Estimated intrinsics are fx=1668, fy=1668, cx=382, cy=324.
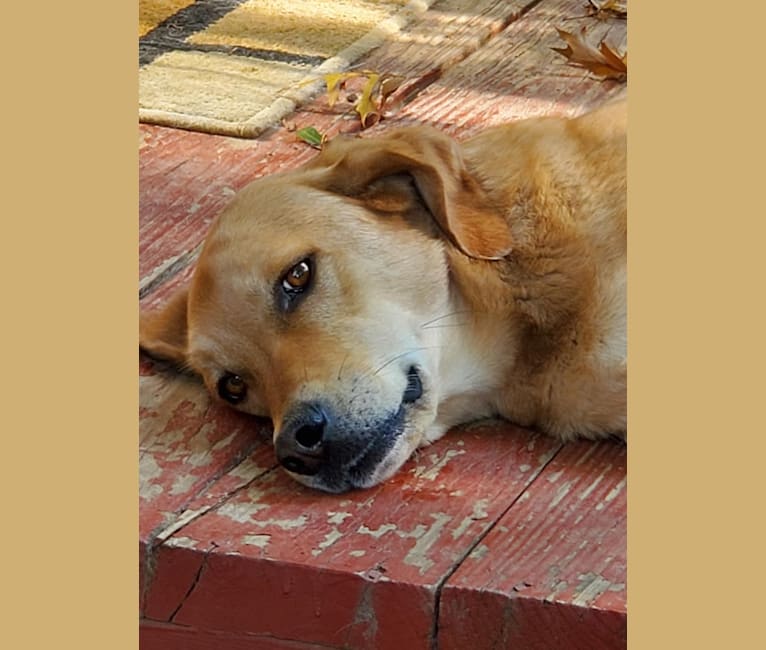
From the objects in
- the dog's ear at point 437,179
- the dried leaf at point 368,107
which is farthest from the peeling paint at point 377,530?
the dried leaf at point 368,107

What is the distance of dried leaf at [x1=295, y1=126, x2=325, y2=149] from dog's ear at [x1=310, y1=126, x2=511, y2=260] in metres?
1.40

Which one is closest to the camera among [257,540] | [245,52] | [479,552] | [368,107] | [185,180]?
[479,552]

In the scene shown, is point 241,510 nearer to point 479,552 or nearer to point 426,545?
point 426,545

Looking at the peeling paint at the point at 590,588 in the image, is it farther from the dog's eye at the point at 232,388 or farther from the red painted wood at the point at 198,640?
the dog's eye at the point at 232,388

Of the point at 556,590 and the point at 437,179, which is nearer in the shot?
the point at 556,590

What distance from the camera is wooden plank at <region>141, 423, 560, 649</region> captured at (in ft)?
9.95

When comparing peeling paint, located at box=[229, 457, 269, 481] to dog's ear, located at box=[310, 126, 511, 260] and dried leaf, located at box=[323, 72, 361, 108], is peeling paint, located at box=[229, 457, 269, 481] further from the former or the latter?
dried leaf, located at box=[323, 72, 361, 108]

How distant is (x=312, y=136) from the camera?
16.9 ft

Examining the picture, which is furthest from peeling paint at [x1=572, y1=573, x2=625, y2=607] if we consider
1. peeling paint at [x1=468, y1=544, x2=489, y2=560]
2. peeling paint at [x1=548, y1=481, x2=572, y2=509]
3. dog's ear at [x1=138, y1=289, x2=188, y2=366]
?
dog's ear at [x1=138, y1=289, x2=188, y2=366]

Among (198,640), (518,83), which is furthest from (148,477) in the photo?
(518,83)

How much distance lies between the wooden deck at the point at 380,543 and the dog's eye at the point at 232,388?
8cm

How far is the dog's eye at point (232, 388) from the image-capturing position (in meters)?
3.61

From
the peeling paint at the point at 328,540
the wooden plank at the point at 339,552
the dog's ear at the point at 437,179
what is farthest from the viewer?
the dog's ear at the point at 437,179

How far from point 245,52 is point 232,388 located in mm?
2549
